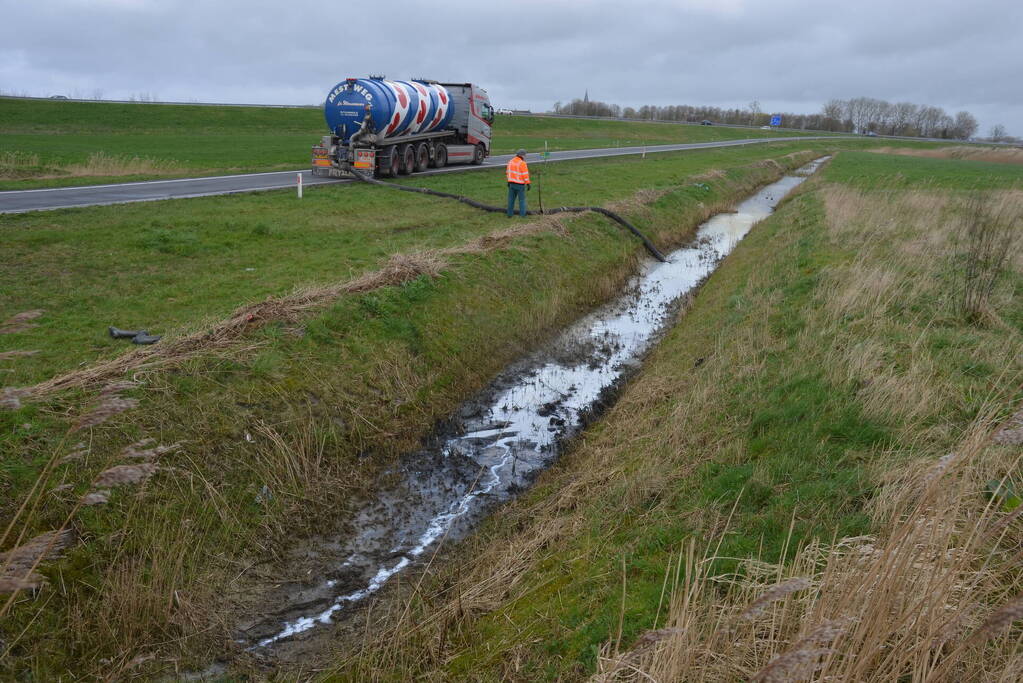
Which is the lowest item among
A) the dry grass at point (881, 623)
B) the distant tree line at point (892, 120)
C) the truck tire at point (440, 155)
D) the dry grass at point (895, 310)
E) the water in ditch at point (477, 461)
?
the water in ditch at point (477, 461)

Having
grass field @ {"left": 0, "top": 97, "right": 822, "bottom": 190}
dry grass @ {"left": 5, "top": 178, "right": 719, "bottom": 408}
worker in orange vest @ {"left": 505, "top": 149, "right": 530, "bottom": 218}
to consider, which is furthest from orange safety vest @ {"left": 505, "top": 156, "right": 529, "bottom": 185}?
grass field @ {"left": 0, "top": 97, "right": 822, "bottom": 190}

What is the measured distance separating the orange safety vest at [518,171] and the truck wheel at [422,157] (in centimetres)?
1063

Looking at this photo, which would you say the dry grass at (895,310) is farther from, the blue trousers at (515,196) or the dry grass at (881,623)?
the blue trousers at (515,196)

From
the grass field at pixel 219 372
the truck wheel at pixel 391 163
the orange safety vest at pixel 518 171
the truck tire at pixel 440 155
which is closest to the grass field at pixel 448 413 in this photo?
the grass field at pixel 219 372

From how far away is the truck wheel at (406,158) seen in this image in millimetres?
26547

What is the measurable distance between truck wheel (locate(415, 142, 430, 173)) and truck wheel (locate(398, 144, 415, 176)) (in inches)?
16.8

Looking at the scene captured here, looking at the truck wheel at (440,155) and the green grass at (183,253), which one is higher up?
the truck wheel at (440,155)

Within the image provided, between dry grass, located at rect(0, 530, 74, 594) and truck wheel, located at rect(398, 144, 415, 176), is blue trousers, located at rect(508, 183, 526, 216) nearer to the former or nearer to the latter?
truck wheel, located at rect(398, 144, 415, 176)

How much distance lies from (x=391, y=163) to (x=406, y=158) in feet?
4.74

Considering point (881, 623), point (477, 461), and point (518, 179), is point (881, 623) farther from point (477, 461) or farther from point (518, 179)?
point (518, 179)

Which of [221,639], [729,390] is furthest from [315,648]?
[729,390]

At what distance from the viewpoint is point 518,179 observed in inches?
718

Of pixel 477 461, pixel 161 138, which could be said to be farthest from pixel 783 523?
pixel 161 138

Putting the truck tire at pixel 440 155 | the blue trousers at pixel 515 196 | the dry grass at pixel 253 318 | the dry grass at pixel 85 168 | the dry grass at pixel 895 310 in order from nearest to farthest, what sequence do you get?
the dry grass at pixel 895 310 → the dry grass at pixel 253 318 → the blue trousers at pixel 515 196 → the dry grass at pixel 85 168 → the truck tire at pixel 440 155
